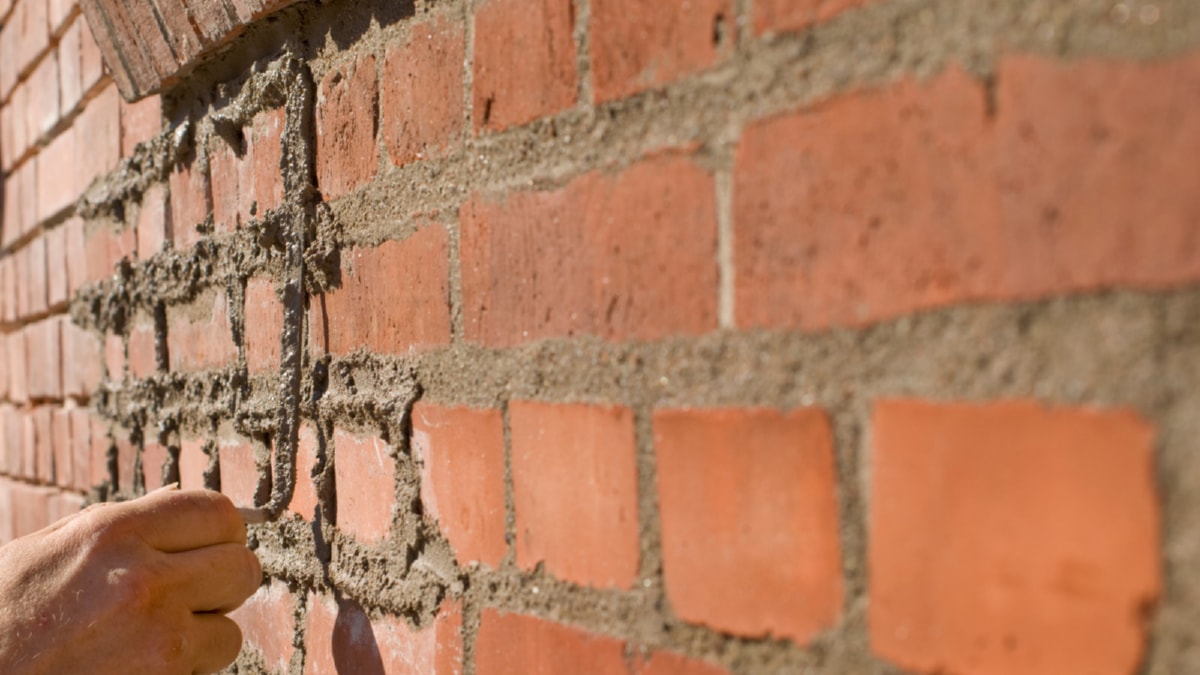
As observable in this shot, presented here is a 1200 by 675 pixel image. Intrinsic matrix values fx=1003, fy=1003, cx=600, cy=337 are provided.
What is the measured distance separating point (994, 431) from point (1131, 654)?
111mm

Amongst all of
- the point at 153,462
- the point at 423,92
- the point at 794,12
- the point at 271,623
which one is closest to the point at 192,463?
the point at 153,462

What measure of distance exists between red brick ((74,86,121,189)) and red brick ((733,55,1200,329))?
52.0 inches

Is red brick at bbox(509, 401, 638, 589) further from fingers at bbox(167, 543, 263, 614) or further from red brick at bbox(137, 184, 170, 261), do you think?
red brick at bbox(137, 184, 170, 261)

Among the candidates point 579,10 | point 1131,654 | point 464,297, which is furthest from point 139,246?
point 1131,654

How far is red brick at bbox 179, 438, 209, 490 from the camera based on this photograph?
1304mm

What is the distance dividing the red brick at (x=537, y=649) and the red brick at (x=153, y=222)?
87 centimetres

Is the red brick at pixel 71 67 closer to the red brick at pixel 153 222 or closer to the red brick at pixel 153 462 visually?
the red brick at pixel 153 222

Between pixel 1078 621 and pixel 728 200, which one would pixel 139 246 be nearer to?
pixel 728 200

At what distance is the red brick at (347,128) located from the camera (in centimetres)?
96

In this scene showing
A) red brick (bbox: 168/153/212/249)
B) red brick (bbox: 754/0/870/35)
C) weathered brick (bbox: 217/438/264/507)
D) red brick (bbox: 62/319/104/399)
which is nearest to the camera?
red brick (bbox: 754/0/870/35)

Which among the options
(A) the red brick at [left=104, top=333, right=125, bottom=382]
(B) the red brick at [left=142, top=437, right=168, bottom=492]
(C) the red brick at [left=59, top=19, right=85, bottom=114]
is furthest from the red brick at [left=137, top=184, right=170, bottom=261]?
(C) the red brick at [left=59, top=19, right=85, bottom=114]

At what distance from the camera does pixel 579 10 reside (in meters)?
0.71

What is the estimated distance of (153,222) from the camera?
4.76 feet

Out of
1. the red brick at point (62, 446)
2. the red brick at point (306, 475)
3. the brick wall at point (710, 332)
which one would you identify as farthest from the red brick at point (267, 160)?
the red brick at point (62, 446)
